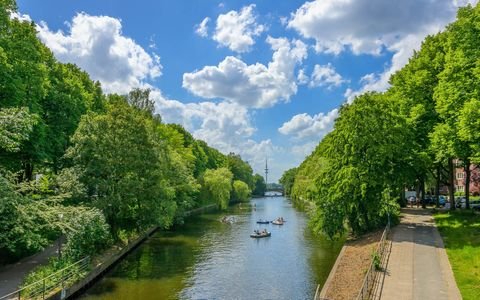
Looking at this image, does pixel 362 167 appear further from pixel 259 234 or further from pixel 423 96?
pixel 259 234

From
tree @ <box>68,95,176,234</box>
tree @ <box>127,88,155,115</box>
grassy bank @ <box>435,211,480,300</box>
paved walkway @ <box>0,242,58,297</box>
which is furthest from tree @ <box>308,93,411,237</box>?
tree @ <box>127,88,155,115</box>

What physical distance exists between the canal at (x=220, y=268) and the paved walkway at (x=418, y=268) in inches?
200

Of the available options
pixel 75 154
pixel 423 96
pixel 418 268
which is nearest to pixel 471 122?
pixel 418 268

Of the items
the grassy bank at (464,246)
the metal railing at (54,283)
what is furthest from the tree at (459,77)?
the metal railing at (54,283)

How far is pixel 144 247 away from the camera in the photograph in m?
42.6

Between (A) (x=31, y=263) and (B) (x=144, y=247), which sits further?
(B) (x=144, y=247)

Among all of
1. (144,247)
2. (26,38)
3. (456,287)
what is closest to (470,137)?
(456,287)

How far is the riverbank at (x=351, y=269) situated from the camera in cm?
2177

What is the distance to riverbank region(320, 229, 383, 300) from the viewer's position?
21.8 m

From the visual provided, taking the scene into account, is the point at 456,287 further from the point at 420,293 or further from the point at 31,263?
the point at 31,263

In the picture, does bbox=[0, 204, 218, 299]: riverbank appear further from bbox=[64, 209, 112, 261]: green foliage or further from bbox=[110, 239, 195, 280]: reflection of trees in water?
bbox=[64, 209, 112, 261]: green foliage

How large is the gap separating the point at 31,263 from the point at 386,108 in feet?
101

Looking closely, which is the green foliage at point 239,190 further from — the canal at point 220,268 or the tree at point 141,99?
the canal at point 220,268

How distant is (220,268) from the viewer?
107ft
